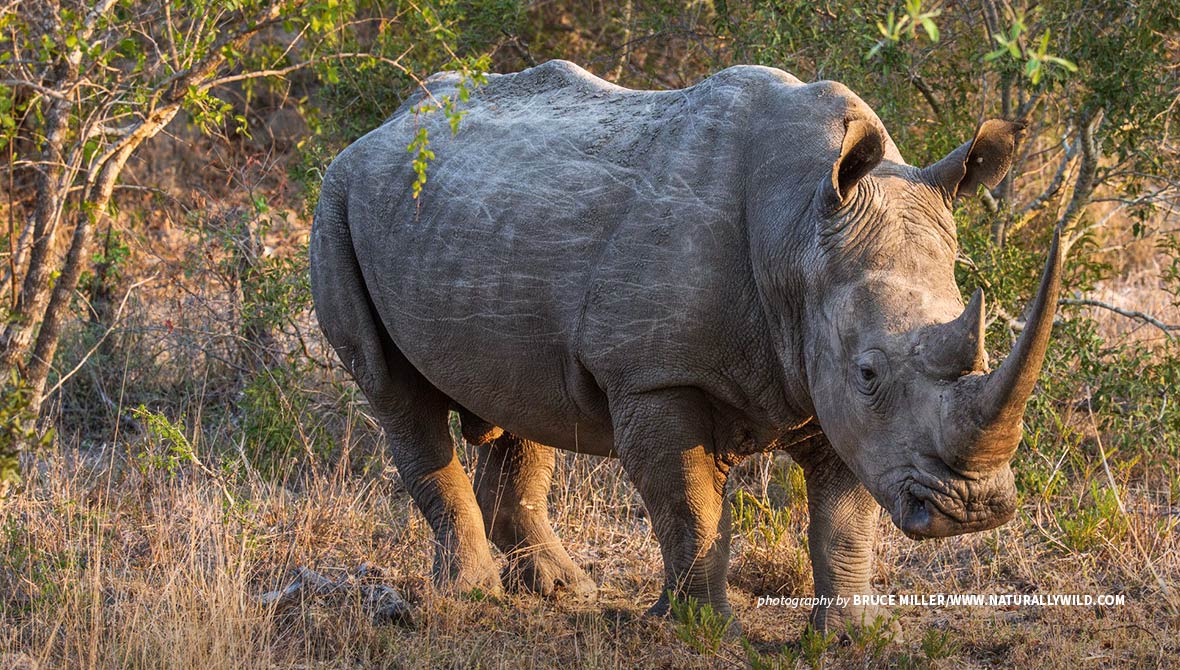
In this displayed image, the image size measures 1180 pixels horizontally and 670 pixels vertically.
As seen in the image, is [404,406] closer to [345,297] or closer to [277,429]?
[345,297]

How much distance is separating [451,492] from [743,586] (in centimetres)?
130

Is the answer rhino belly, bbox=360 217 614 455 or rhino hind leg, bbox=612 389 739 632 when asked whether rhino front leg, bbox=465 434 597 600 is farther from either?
rhino hind leg, bbox=612 389 739 632

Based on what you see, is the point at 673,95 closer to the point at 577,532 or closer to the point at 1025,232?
the point at 577,532

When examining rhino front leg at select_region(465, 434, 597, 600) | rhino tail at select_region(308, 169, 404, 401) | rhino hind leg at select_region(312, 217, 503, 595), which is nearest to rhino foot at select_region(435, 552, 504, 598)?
rhino hind leg at select_region(312, 217, 503, 595)

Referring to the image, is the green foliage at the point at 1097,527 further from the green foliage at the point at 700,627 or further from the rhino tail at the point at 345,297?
the rhino tail at the point at 345,297

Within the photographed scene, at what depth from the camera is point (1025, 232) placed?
8.17 meters

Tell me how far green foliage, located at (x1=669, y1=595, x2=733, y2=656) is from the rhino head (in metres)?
0.84

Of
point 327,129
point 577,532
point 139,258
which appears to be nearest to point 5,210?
point 139,258

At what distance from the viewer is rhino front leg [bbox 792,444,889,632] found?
5.07 metres

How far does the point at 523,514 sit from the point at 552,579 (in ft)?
1.18

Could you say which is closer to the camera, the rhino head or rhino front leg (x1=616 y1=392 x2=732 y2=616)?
the rhino head

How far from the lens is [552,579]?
6.01 metres

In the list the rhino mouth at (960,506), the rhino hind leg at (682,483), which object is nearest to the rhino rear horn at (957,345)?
the rhino mouth at (960,506)

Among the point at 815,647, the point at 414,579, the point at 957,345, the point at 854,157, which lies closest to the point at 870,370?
the point at 957,345
